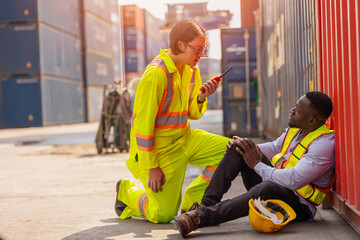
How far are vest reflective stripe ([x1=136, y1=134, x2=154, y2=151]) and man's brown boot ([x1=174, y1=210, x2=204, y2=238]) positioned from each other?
0.63 metres

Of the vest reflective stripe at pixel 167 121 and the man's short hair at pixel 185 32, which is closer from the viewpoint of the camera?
the man's short hair at pixel 185 32

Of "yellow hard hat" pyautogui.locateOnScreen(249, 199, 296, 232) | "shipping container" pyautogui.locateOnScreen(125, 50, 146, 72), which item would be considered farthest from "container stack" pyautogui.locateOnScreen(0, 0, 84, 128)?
"yellow hard hat" pyautogui.locateOnScreen(249, 199, 296, 232)

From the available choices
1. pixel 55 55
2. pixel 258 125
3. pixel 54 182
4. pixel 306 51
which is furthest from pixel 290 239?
pixel 55 55

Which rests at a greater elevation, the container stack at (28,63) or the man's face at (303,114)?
the container stack at (28,63)

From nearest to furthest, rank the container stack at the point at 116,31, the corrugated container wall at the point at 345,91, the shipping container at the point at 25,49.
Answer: the corrugated container wall at the point at 345,91
the shipping container at the point at 25,49
the container stack at the point at 116,31

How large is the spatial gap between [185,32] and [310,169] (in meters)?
1.39

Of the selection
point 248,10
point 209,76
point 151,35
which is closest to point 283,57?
point 248,10

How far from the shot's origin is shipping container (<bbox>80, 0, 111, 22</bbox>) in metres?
36.3

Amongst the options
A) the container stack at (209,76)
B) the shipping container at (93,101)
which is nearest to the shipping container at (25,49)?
the shipping container at (93,101)

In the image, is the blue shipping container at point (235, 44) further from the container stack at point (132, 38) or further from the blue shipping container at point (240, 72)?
the container stack at point (132, 38)

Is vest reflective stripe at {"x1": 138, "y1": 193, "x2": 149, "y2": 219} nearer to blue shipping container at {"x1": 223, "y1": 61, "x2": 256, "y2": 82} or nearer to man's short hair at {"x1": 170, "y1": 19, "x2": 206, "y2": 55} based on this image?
man's short hair at {"x1": 170, "y1": 19, "x2": 206, "y2": 55}

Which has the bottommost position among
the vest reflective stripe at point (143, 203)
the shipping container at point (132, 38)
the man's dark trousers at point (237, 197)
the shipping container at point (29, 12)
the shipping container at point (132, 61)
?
the vest reflective stripe at point (143, 203)

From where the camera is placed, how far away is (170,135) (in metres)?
4.30

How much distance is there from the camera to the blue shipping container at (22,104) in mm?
29344
